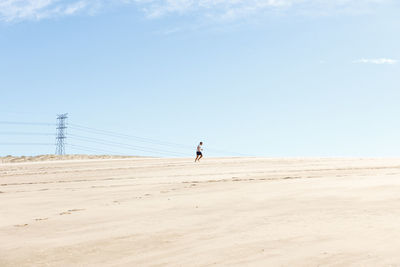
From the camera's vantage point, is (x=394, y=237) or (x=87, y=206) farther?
(x=87, y=206)

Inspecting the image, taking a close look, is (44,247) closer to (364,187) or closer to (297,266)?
(297,266)

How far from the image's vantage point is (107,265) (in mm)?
6020

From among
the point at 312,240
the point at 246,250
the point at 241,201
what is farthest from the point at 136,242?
the point at 241,201

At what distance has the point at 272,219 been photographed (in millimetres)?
7723

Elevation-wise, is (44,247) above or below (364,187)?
below

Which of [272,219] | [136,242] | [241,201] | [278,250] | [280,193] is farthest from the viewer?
[280,193]

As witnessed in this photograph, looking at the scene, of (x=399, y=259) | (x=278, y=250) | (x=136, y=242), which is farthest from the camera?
(x=136, y=242)

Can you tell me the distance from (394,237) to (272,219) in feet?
6.68

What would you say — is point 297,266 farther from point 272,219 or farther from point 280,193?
point 280,193

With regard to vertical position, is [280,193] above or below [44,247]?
above

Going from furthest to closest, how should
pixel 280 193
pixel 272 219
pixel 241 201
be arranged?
pixel 280 193
pixel 241 201
pixel 272 219

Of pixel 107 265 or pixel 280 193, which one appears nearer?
pixel 107 265

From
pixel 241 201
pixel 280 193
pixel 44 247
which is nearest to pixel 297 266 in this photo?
pixel 44 247

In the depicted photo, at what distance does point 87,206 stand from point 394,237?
22.3ft
